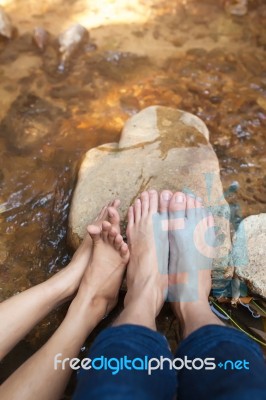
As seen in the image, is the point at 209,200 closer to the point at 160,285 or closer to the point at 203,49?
the point at 160,285

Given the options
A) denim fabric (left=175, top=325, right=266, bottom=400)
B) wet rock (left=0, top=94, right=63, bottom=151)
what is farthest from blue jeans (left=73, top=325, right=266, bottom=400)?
wet rock (left=0, top=94, right=63, bottom=151)

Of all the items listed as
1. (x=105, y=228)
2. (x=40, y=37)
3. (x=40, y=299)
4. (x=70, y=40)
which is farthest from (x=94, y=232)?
(x=40, y=37)

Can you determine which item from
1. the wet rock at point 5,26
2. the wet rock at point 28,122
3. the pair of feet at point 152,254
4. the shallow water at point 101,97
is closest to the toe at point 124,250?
the pair of feet at point 152,254

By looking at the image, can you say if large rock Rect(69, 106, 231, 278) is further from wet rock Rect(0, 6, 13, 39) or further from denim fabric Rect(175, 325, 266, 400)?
wet rock Rect(0, 6, 13, 39)

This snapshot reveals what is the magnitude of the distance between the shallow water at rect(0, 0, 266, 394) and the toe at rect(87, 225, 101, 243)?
0.94ft

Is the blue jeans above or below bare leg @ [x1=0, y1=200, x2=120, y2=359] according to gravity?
above

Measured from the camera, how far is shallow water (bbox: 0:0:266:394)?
6.85 feet

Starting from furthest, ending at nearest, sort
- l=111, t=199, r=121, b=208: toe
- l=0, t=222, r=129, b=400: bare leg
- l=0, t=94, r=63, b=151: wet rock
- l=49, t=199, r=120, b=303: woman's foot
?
l=0, t=94, r=63, b=151: wet rock, l=111, t=199, r=121, b=208: toe, l=49, t=199, r=120, b=303: woman's foot, l=0, t=222, r=129, b=400: bare leg

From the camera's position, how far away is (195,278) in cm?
173

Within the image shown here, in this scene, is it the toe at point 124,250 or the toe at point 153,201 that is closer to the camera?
the toe at point 124,250

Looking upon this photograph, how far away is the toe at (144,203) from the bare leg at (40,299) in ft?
0.43

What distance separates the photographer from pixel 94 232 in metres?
1.76

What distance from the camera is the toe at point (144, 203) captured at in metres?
1.92

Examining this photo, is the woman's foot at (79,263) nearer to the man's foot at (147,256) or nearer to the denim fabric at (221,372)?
the man's foot at (147,256)
